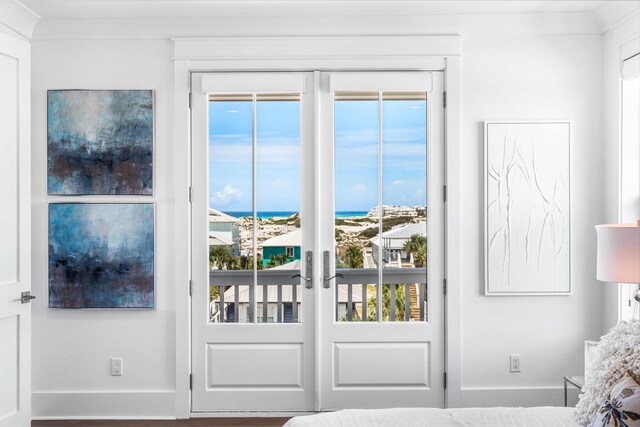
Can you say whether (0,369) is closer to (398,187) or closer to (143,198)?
(143,198)

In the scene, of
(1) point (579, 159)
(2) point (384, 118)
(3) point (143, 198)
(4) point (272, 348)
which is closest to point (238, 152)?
(3) point (143, 198)

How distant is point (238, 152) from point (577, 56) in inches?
88.0

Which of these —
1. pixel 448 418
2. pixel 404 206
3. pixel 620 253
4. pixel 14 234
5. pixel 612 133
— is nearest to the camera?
pixel 448 418

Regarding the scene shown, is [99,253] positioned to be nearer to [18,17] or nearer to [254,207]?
[254,207]

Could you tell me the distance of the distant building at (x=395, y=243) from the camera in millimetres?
3307

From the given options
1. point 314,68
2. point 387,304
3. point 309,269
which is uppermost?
point 314,68

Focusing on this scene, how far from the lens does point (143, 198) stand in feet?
10.7

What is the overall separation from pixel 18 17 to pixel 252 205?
5.83ft

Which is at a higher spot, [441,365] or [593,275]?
[593,275]

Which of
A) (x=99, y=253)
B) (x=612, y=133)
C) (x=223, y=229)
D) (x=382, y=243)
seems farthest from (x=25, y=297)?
(x=612, y=133)

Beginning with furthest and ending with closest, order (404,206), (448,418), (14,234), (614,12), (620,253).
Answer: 1. (404,206)
2. (614,12)
3. (14,234)
4. (620,253)
5. (448,418)

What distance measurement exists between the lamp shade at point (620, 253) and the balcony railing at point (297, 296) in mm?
1130

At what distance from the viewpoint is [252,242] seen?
332 centimetres

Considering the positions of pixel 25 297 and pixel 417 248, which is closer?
pixel 25 297
